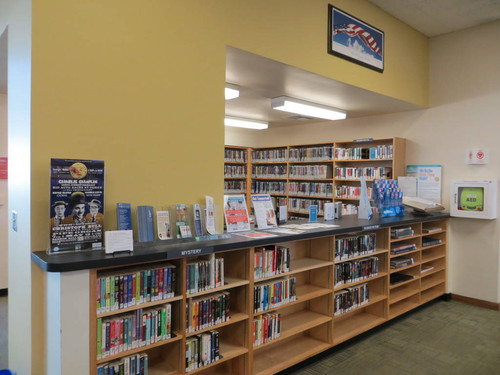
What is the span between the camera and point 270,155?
283 inches

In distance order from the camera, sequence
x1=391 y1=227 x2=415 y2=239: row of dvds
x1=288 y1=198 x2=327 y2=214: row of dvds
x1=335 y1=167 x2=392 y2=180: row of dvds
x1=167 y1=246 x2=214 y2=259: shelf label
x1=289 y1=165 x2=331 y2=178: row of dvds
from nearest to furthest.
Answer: x1=167 y1=246 x2=214 y2=259: shelf label
x1=391 y1=227 x2=415 y2=239: row of dvds
x1=335 y1=167 x2=392 y2=180: row of dvds
x1=289 y1=165 x2=331 y2=178: row of dvds
x1=288 y1=198 x2=327 y2=214: row of dvds

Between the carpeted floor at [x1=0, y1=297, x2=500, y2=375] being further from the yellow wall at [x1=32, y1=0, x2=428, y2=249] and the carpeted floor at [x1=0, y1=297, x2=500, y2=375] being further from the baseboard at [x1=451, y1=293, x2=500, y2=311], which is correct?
the yellow wall at [x1=32, y1=0, x2=428, y2=249]

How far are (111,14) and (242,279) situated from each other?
1.99m

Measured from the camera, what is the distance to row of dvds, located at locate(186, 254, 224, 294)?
90.6 inches

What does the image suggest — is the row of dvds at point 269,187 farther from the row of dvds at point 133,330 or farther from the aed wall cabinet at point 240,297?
the row of dvds at point 133,330

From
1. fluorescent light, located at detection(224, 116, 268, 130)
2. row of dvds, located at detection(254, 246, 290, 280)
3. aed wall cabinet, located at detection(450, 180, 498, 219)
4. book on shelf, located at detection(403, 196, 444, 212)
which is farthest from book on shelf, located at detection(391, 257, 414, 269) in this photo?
fluorescent light, located at detection(224, 116, 268, 130)

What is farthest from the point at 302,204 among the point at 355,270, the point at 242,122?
the point at 355,270

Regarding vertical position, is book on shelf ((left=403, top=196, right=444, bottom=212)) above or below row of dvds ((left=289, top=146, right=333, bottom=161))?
below

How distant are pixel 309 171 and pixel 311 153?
0.32 meters

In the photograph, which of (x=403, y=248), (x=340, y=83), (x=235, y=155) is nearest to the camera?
(x=340, y=83)

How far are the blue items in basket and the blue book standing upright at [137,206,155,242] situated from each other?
2940mm

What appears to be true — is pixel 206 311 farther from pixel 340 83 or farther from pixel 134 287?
pixel 340 83

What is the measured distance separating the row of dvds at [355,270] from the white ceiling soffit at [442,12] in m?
2.87

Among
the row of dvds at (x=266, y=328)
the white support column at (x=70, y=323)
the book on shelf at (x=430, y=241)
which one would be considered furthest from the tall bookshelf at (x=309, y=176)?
the white support column at (x=70, y=323)
